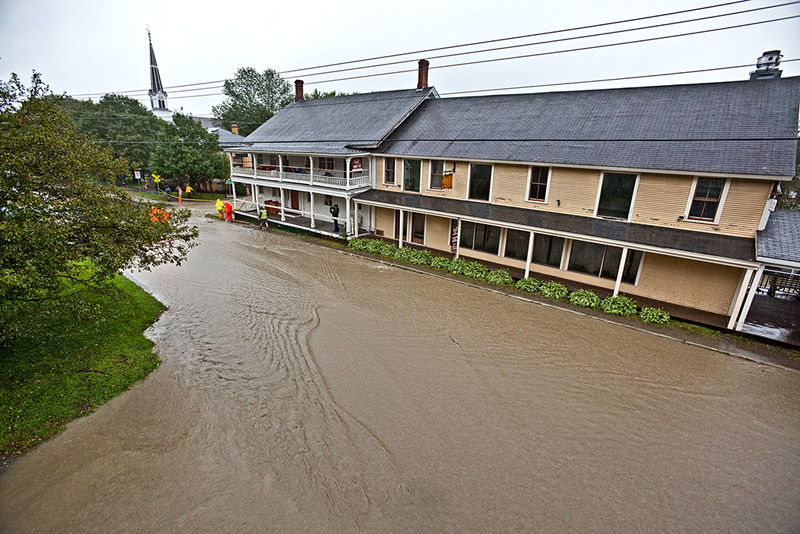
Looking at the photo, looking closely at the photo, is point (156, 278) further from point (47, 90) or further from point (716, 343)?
point (716, 343)

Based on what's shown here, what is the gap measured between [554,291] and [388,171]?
1169 centimetres

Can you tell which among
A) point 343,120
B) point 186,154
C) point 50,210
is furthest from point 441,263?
point 186,154

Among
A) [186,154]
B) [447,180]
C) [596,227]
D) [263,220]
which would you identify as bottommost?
[263,220]

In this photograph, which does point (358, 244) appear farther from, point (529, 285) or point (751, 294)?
point (751, 294)

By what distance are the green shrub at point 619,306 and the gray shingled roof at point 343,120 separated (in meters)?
14.9

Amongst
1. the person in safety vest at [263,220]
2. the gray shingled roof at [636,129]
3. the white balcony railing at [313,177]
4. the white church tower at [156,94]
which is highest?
the white church tower at [156,94]

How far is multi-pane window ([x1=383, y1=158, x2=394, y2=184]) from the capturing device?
21422mm

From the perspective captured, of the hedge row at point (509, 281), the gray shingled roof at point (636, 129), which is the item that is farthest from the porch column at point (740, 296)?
the gray shingled roof at point (636, 129)

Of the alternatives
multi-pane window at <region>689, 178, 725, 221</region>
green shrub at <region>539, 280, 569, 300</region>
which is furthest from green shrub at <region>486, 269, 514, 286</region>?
multi-pane window at <region>689, 178, 725, 221</region>

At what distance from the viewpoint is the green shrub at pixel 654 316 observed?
12.8 metres

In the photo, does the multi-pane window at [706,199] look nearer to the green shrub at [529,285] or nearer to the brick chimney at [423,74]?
the green shrub at [529,285]

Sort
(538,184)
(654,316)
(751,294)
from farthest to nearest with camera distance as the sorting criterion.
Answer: (538,184)
(654,316)
(751,294)

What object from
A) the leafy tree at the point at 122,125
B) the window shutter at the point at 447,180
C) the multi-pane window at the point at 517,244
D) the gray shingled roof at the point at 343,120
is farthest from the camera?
the leafy tree at the point at 122,125

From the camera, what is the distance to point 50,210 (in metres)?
8.23
